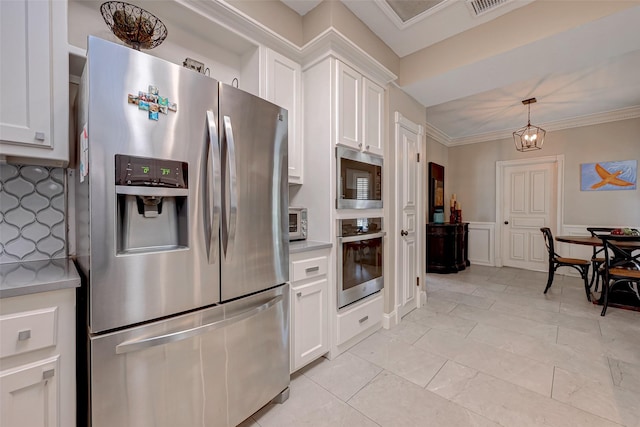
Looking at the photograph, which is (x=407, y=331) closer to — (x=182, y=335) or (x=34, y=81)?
(x=182, y=335)

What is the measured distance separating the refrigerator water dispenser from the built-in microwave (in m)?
1.20

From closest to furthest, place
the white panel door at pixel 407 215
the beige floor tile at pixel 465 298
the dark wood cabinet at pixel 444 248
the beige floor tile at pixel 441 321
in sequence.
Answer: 1. the beige floor tile at pixel 441 321
2. the white panel door at pixel 407 215
3. the beige floor tile at pixel 465 298
4. the dark wood cabinet at pixel 444 248

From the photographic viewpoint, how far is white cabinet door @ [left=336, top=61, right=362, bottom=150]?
6.94 feet

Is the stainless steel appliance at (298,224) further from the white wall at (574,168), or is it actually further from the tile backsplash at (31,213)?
the white wall at (574,168)

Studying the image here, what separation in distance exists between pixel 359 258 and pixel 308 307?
0.67 meters

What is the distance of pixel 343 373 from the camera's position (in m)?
1.94

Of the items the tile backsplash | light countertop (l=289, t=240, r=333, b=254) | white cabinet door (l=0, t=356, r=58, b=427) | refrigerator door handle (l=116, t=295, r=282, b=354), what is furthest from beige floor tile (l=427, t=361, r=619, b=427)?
the tile backsplash

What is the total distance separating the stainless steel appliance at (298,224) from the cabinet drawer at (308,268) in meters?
0.27

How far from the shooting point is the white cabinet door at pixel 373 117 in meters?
2.38

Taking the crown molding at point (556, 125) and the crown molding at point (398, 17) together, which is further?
the crown molding at point (556, 125)

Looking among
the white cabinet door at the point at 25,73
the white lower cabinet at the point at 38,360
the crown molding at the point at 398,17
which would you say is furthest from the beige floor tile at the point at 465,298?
the white cabinet door at the point at 25,73

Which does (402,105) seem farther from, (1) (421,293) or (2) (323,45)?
(1) (421,293)

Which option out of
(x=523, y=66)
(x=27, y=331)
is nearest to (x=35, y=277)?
(x=27, y=331)

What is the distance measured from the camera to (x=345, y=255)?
2197 mm
